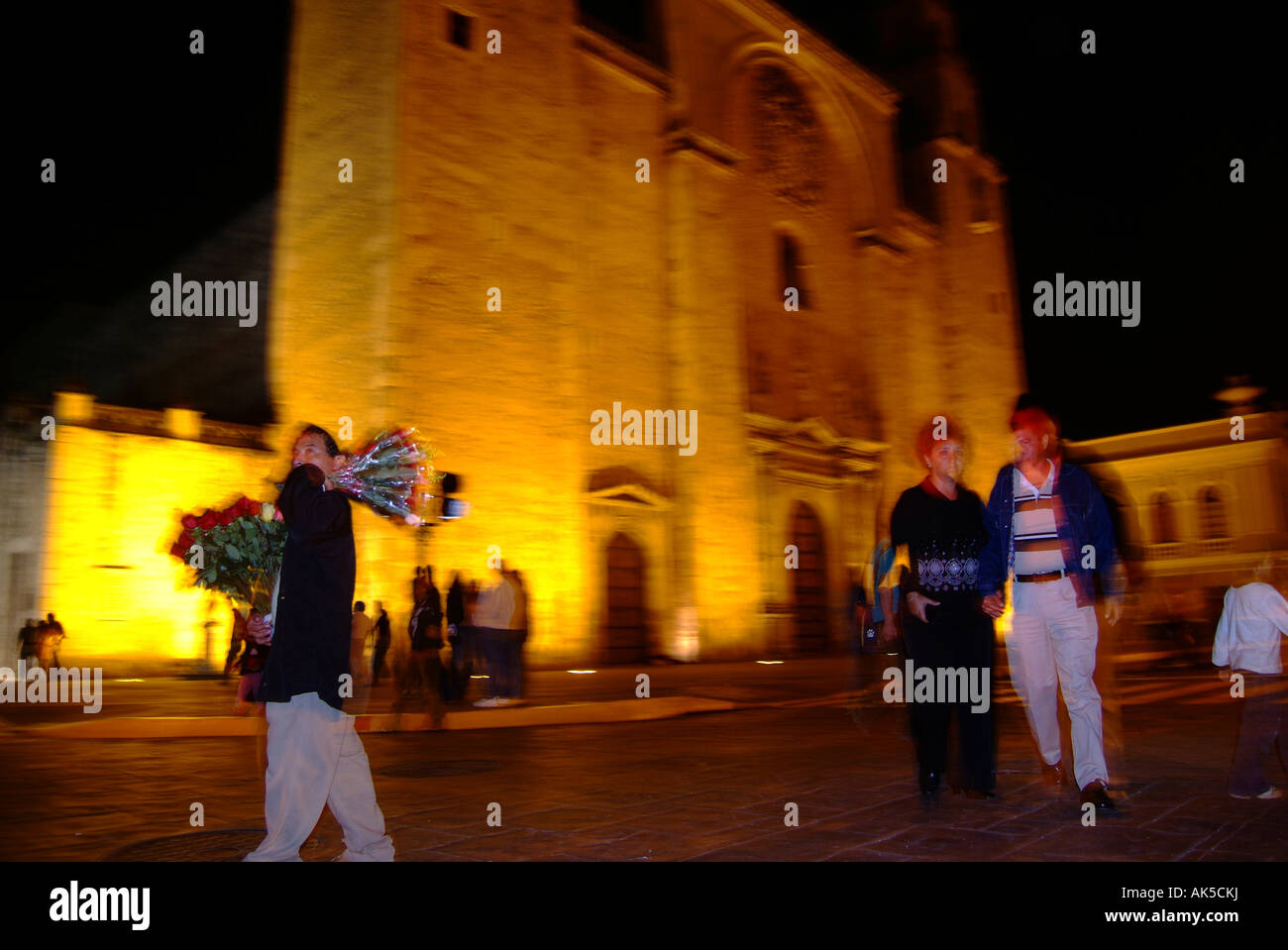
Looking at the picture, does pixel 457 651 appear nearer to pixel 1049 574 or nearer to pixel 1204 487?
pixel 1049 574

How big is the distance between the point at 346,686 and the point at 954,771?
126 inches

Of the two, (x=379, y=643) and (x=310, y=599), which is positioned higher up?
(x=310, y=599)

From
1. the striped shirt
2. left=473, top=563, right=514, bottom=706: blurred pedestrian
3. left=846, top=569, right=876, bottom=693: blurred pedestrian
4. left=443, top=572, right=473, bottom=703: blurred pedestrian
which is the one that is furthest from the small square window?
the striped shirt

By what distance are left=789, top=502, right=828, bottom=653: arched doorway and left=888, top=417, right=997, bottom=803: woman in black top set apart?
60.6 feet

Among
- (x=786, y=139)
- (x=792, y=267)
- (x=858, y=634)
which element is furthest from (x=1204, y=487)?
(x=858, y=634)

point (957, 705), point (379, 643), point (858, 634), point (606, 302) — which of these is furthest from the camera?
point (606, 302)

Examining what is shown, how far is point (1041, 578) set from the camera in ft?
17.4

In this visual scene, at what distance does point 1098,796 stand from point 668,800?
6.89 ft

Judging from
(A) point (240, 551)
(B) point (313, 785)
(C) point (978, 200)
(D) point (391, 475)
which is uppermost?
(C) point (978, 200)

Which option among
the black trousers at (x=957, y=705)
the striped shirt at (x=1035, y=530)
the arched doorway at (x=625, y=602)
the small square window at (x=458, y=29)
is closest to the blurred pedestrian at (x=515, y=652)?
the black trousers at (x=957, y=705)

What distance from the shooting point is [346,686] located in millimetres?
4230

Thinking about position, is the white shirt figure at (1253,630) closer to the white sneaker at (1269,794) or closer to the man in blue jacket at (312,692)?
the white sneaker at (1269,794)

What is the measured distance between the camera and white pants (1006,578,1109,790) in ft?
16.4

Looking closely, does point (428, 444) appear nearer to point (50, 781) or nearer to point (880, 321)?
point (50, 781)
